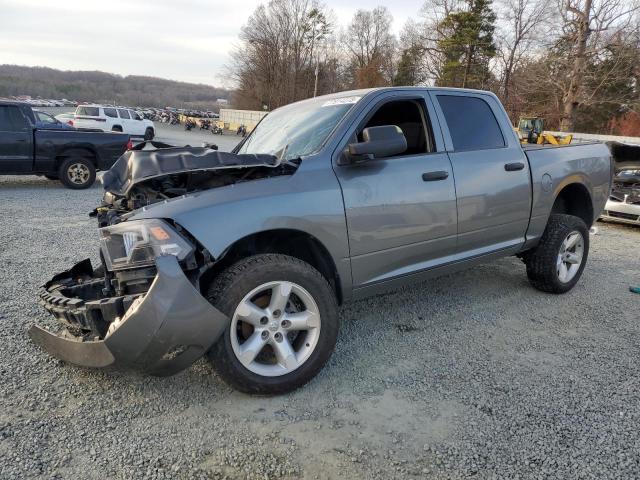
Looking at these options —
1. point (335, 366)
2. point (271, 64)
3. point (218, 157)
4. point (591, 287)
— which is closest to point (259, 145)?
point (218, 157)

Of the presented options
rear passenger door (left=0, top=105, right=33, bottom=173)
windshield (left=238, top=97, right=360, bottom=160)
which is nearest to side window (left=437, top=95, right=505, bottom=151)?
windshield (left=238, top=97, right=360, bottom=160)

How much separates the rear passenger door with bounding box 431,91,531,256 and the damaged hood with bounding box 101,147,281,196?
151cm

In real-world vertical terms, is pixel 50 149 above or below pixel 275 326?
above

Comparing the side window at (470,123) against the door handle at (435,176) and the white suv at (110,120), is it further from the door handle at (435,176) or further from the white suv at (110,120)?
the white suv at (110,120)

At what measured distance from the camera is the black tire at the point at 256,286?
104 inches

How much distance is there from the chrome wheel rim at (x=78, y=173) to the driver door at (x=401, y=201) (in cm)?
874

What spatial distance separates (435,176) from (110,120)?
82.4 feet

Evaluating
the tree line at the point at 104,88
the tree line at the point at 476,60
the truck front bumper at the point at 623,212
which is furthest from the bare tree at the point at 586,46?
the tree line at the point at 104,88

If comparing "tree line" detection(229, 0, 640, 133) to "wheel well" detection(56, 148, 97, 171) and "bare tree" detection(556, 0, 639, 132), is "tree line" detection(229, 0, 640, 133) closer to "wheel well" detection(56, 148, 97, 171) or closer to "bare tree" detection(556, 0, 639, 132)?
"bare tree" detection(556, 0, 639, 132)

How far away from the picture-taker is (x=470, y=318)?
407cm

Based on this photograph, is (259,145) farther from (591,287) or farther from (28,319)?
(591,287)

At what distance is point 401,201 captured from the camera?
327cm

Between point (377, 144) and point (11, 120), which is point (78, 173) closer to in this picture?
point (11, 120)

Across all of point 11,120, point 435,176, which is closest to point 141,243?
point 435,176
